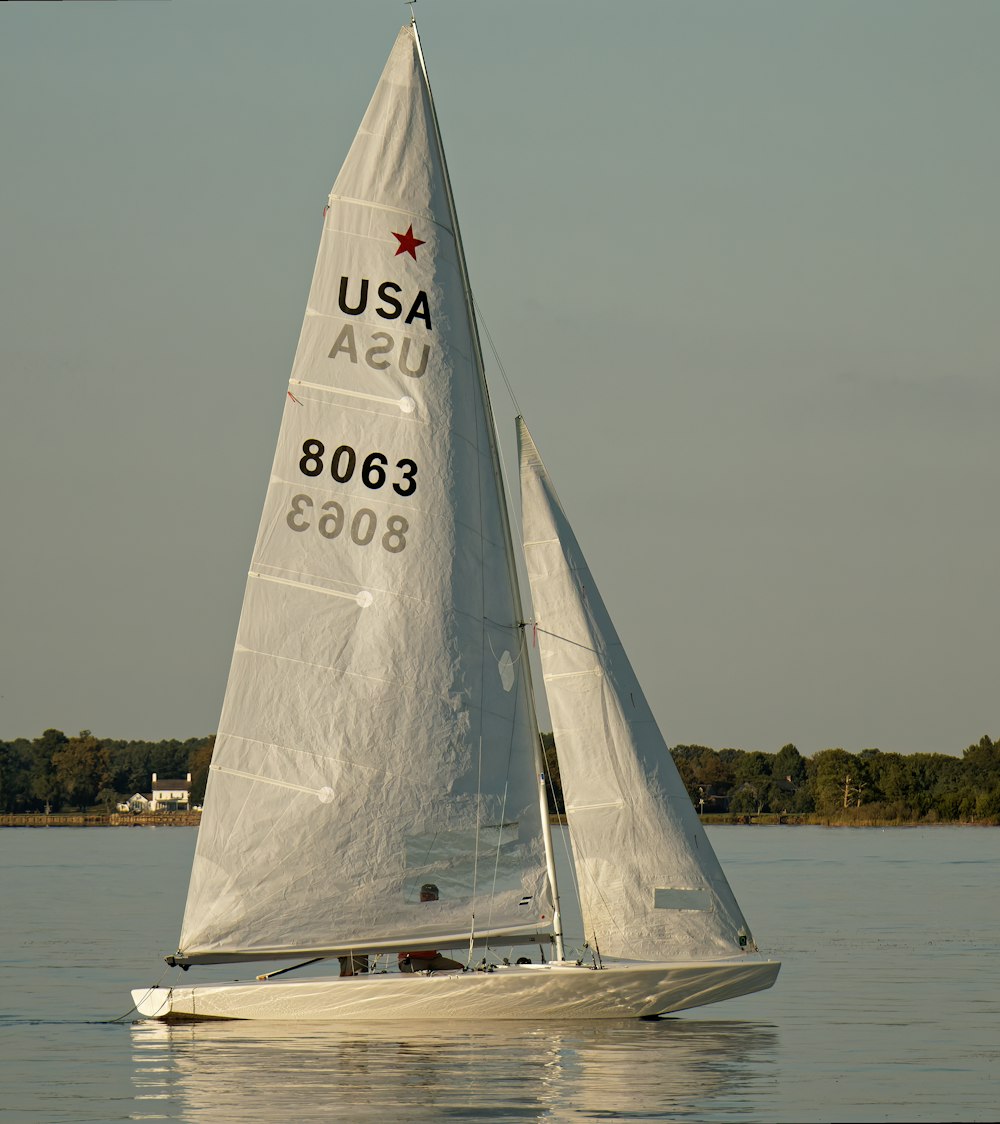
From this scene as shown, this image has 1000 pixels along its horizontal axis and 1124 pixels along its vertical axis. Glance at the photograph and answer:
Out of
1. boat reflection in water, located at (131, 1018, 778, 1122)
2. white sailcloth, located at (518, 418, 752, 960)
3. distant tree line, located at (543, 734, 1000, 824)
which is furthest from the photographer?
distant tree line, located at (543, 734, 1000, 824)

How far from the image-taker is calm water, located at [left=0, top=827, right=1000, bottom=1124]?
76.5 ft

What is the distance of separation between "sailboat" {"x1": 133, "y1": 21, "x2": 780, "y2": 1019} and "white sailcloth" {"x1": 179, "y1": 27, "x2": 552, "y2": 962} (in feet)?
0.09

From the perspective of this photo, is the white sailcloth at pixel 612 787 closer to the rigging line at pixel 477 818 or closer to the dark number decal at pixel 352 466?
the rigging line at pixel 477 818

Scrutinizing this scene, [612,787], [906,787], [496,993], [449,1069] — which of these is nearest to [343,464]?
[612,787]

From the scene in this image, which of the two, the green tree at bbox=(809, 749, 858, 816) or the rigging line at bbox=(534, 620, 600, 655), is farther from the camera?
the green tree at bbox=(809, 749, 858, 816)

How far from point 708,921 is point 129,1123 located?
9140mm

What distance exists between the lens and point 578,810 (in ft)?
94.2

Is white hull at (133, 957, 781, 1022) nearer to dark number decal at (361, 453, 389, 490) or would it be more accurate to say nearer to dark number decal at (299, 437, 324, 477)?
dark number decal at (361, 453, 389, 490)

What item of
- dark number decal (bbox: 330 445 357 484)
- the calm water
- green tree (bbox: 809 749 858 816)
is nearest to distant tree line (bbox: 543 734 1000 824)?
green tree (bbox: 809 749 858 816)

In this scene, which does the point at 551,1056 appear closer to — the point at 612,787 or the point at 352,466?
the point at 612,787

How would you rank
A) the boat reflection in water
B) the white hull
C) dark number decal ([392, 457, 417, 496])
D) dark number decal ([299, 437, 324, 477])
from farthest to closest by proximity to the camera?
dark number decal ([392, 457, 417, 496]), dark number decal ([299, 437, 324, 477]), the white hull, the boat reflection in water

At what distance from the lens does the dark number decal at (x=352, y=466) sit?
2858 centimetres

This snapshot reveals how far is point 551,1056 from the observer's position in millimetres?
26453

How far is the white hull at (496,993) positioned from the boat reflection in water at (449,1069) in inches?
8.7
